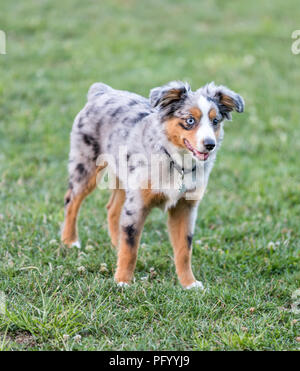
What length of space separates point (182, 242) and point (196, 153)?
97cm

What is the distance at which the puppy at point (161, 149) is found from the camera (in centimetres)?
422

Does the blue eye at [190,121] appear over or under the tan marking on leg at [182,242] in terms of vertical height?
over

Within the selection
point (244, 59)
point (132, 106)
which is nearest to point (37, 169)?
point (132, 106)

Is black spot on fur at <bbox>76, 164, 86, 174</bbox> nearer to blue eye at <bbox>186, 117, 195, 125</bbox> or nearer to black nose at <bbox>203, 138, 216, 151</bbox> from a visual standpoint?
blue eye at <bbox>186, 117, 195, 125</bbox>

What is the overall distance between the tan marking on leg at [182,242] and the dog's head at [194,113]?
679mm

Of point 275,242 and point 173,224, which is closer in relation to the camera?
point 173,224

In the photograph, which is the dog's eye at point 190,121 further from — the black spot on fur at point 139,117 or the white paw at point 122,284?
the white paw at point 122,284

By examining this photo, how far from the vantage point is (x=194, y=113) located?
415 centimetres

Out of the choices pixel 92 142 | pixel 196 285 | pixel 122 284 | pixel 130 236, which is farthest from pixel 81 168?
pixel 196 285

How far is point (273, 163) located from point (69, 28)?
669 centimetres

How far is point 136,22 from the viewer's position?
526 inches

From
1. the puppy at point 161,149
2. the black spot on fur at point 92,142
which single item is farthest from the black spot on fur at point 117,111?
the black spot on fur at point 92,142

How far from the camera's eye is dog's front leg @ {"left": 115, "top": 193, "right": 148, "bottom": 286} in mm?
4535
